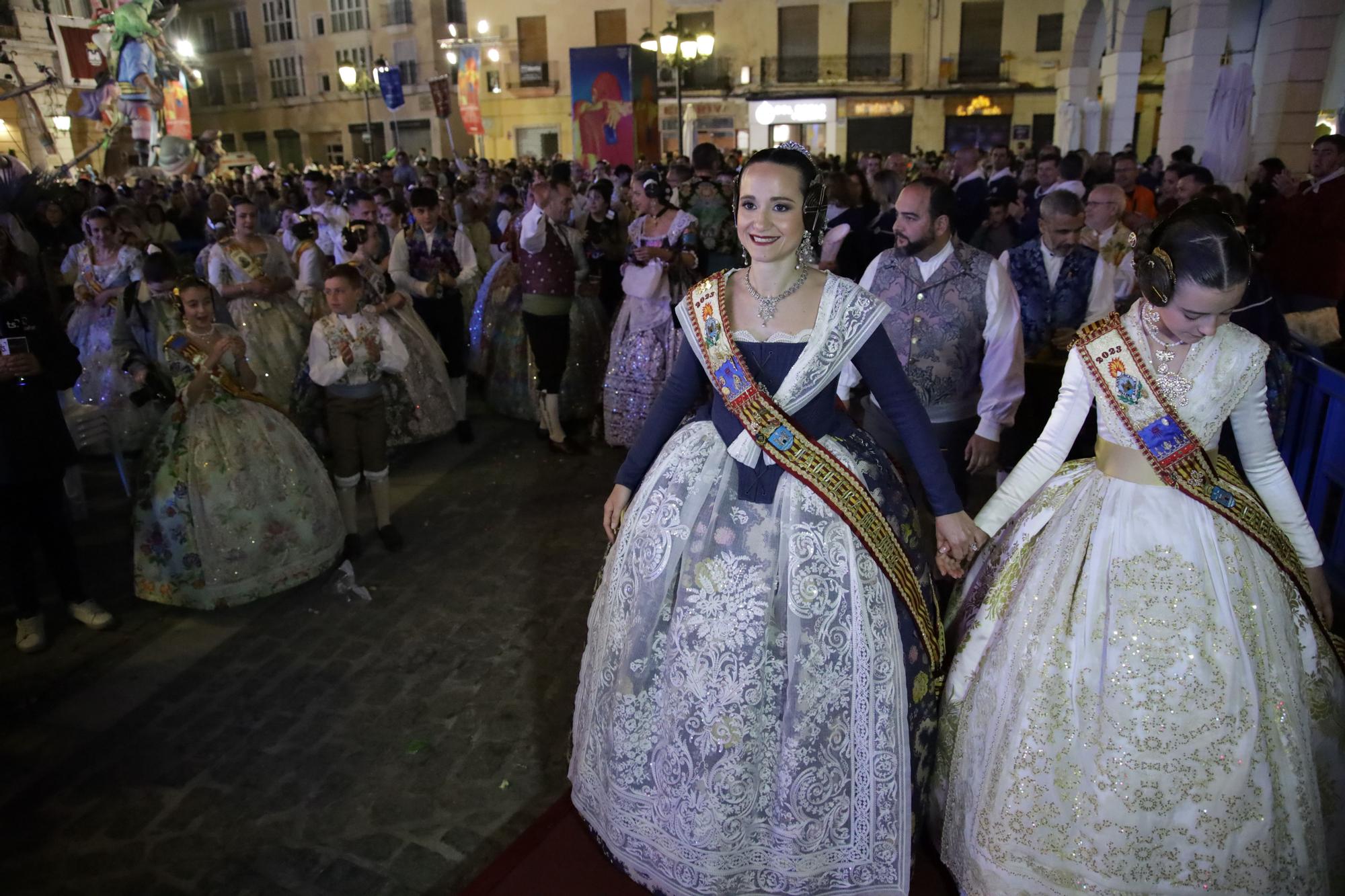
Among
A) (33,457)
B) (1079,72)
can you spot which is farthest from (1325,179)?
(1079,72)

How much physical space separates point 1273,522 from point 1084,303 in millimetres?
2386

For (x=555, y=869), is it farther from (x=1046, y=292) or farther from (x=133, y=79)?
(x=133, y=79)

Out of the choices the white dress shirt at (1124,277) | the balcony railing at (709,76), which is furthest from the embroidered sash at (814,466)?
the balcony railing at (709,76)

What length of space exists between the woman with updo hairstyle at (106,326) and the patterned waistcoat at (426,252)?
1957mm

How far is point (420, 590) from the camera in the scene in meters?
4.88

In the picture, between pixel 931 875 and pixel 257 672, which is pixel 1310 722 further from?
pixel 257 672

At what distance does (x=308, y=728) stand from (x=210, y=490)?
156cm

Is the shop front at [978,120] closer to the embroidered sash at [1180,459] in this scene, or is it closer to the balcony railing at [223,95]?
the embroidered sash at [1180,459]

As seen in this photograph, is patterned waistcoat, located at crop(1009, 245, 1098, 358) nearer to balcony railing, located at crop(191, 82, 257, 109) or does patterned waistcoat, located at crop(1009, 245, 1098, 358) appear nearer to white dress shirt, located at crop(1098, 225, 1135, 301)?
white dress shirt, located at crop(1098, 225, 1135, 301)

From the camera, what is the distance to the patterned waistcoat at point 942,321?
383cm

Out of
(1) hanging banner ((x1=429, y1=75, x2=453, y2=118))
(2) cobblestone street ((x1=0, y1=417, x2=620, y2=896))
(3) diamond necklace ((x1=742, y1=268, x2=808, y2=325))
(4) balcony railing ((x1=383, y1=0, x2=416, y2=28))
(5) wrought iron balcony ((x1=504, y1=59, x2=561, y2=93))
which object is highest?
(4) balcony railing ((x1=383, y1=0, x2=416, y2=28))

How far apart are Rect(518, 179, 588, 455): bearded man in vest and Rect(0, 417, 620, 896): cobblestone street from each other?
1.66 metres

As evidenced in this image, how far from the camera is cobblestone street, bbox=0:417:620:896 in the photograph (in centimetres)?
304

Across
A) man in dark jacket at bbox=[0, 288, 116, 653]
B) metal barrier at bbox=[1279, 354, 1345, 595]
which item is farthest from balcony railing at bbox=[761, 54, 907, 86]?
man in dark jacket at bbox=[0, 288, 116, 653]
